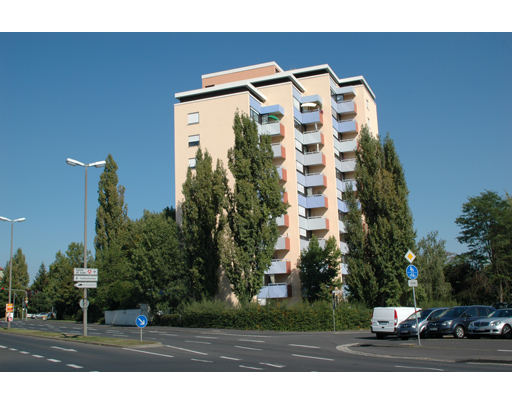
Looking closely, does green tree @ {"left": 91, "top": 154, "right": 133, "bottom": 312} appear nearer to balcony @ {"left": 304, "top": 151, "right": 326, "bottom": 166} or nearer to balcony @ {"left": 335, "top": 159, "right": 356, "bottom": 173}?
balcony @ {"left": 304, "top": 151, "right": 326, "bottom": 166}

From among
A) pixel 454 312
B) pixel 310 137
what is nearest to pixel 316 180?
pixel 310 137

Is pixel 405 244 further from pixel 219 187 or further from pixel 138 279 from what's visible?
pixel 138 279

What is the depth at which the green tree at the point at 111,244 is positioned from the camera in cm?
5869

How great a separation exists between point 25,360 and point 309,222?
130 feet

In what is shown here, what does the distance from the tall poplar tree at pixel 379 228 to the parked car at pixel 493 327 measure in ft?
58.6

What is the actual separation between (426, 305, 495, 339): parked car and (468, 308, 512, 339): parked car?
2.01 feet

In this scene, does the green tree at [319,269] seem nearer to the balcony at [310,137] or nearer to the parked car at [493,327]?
the balcony at [310,137]

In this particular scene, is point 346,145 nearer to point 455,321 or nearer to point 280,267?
point 280,267

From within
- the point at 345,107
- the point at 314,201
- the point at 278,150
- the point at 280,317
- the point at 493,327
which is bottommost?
the point at 280,317

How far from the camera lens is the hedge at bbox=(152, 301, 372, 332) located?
3819 cm

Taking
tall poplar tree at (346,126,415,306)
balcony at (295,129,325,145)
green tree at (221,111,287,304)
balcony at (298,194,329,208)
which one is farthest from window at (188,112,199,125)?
tall poplar tree at (346,126,415,306)

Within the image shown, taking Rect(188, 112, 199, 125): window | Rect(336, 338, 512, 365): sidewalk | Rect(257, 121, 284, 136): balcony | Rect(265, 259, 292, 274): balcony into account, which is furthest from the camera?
Rect(188, 112, 199, 125): window

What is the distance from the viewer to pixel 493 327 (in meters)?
23.2

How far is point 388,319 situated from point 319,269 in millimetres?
18425
